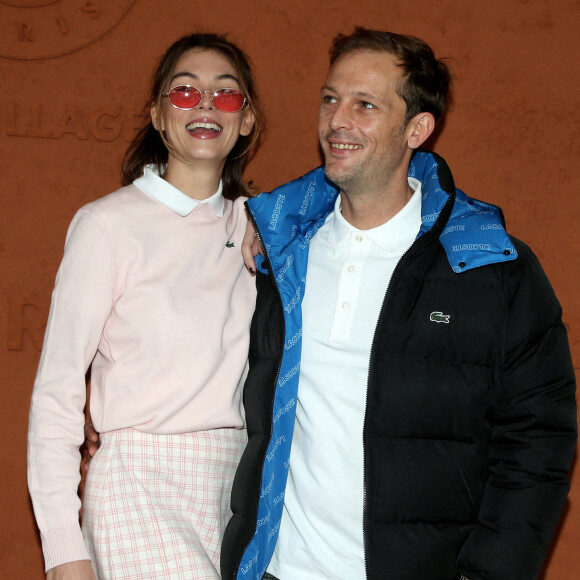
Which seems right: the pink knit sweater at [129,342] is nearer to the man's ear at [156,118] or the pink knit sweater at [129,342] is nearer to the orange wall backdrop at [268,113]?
the man's ear at [156,118]

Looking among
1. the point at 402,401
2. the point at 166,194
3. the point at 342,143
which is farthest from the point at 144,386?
the point at 342,143

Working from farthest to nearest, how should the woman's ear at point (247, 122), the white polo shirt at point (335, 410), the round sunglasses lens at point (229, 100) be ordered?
the woman's ear at point (247, 122) → the round sunglasses lens at point (229, 100) → the white polo shirt at point (335, 410)

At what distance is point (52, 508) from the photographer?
198 cm

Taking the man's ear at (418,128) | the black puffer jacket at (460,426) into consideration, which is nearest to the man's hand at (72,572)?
the black puffer jacket at (460,426)

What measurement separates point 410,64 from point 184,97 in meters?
0.68

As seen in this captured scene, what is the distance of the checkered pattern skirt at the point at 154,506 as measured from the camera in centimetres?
202

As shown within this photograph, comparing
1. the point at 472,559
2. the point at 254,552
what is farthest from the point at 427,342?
the point at 254,552

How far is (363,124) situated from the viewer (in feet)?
7.66

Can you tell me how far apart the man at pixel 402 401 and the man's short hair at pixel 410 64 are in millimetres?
180

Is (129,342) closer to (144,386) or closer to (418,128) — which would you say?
(144,386)

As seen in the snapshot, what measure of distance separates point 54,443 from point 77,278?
1.36ft

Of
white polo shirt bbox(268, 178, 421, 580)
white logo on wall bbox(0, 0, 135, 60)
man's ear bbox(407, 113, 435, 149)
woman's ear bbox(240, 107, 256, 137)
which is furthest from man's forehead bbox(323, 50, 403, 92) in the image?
white logo on wall bbox(0, 0, 135, 60)

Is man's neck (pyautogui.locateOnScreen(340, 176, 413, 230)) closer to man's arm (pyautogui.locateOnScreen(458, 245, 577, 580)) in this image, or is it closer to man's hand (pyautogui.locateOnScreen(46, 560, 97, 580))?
man's arm (pyautogui.locateOnScreen(458, 245, 577, 580))

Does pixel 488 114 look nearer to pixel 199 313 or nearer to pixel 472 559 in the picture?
pixel 199 313
